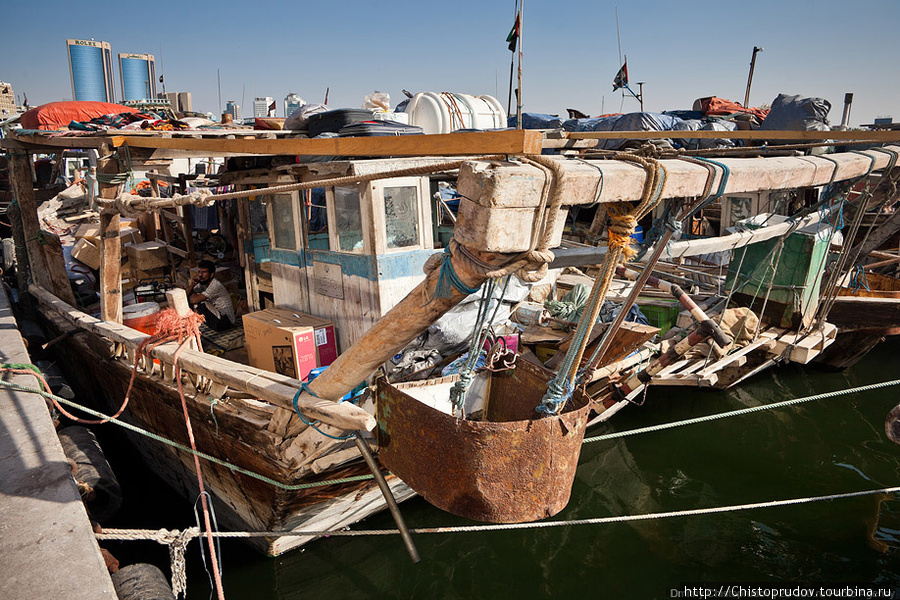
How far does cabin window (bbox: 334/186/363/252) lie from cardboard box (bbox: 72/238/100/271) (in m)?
6.76

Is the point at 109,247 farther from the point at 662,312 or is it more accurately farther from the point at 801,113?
the point at 801,113

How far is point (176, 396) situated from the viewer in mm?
5164

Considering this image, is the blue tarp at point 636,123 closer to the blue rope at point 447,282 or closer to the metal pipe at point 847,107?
the metal pipe at point 847,107

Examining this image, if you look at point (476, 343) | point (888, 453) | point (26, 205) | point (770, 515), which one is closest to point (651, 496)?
point (770, 515)

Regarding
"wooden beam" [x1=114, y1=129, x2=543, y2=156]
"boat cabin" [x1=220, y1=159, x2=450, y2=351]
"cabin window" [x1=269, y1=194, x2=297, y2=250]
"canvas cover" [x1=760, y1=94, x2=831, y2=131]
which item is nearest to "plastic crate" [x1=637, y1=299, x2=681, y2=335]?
"boat cabin" [x1=220, y1=159, x2=450, y2=351]

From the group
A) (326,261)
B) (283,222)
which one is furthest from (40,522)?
(283,222)

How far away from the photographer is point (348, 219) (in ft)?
17.7

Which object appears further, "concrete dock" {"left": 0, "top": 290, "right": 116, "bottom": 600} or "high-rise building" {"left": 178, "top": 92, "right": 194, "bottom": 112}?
"high-rise building" {"left": 178, "top": 92, "right": 194, "bottom": 112}

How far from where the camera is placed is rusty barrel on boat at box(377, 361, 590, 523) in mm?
2404

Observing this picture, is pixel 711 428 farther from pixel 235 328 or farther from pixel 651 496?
pixel 235 328

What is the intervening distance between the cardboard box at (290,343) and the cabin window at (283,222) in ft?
2.89

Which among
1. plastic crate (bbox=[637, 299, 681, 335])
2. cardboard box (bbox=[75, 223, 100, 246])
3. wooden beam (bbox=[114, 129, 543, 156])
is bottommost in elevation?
plastic crate (bbox=[637, 299, 681, 335])

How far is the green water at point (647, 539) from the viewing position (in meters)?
5.25

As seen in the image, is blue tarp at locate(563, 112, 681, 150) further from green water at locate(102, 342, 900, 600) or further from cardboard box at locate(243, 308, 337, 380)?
cardboard box at locate(243, 308, 337, 380)
